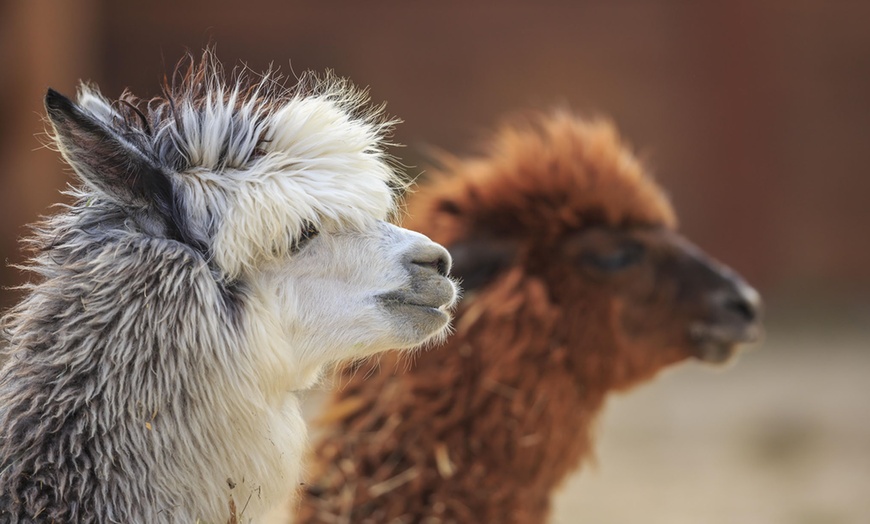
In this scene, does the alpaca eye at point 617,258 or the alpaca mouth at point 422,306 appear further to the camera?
the alpaca eye at point 617,258

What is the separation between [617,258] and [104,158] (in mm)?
1968

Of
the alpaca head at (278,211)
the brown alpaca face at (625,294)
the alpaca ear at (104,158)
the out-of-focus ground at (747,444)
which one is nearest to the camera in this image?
the alpaca ear at (104,158)

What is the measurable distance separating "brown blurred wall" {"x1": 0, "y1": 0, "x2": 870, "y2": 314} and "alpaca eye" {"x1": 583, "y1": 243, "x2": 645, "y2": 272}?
5245mm

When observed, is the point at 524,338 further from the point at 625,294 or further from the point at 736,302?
the point at 736,302

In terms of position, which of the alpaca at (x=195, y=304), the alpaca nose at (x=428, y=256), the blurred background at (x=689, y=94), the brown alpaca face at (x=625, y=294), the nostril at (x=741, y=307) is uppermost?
the blurred background at (x=689, y=94)

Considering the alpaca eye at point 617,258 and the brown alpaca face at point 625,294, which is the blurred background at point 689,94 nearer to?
the brown alpaca face at point 625,294

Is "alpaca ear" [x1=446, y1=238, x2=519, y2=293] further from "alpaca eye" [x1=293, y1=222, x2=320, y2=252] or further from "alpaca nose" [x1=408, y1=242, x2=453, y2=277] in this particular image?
"alpaca eye" [x1=293, y1=222, x2=320, y2=252]

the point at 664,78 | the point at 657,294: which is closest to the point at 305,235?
the point at 657,294

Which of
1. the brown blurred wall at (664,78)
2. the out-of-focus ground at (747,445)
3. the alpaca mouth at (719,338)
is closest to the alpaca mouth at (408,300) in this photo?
the alpaca mouth at (719,338)

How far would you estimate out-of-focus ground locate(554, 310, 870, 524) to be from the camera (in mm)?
5566

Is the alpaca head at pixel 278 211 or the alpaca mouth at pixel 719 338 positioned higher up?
the alpaca mouth at pixel 719 338

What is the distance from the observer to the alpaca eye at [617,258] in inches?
132

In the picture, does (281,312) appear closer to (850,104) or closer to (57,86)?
(57,86)

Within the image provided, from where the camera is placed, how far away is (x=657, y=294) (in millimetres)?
3416
